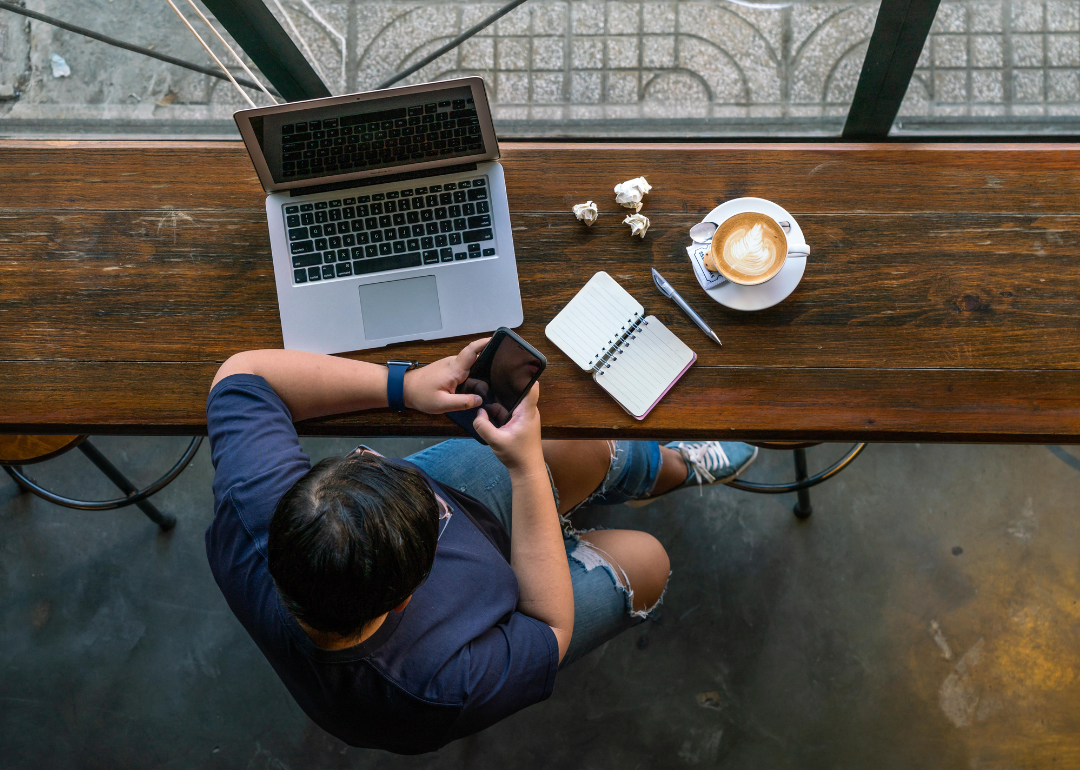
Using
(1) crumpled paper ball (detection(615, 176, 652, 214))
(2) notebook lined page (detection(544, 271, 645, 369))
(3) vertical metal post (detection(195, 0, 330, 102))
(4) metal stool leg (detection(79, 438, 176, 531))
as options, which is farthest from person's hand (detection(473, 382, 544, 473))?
(4) metal stool leg (detection(79, 438, 176, 531))

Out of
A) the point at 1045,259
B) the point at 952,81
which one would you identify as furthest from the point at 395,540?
the point at 952,81

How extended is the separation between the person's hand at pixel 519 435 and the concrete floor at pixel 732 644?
41.4 inches

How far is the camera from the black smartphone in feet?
4.17

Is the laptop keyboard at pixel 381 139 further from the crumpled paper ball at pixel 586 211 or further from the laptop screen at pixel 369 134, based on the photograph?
the crumpled paper ball at pixel 586 211

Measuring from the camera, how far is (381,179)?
1376mm

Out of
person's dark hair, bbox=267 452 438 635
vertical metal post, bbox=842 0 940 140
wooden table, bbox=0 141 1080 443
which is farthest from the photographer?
wooden table, bbox=0 141 1080 443

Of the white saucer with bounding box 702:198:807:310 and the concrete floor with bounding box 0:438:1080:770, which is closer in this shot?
the white saucer with bounding box 702:198:807:310

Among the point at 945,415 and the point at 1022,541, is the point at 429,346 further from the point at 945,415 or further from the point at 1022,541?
the point at 1022,541

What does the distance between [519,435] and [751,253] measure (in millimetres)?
576

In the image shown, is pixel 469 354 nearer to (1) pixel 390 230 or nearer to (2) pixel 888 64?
(1) pixel 390 230

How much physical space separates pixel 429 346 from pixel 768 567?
4.95 ft

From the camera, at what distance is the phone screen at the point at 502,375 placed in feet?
4.18

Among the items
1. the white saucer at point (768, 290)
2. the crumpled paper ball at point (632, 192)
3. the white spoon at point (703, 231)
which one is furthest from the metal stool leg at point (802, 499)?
the crumpled paper ball at point (632, 192)

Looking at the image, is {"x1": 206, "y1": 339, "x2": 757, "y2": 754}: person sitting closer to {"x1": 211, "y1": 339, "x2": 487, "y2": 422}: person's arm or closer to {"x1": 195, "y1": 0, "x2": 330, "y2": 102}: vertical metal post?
{"x1": 211, "y1": 339, "x2": 487, "y2": 422}: person's arm
